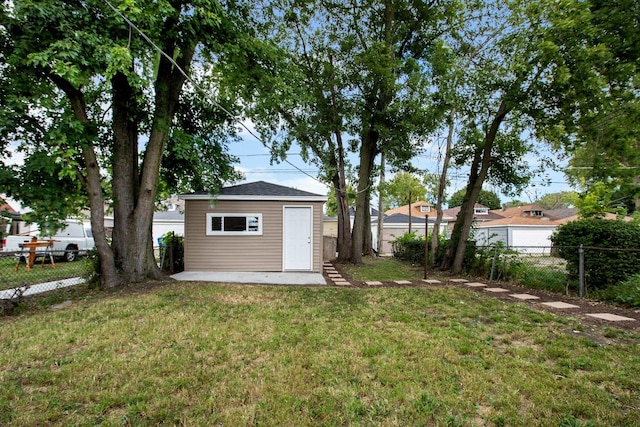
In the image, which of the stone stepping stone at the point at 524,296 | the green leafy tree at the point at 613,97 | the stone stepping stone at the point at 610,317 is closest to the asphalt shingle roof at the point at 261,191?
the stone stepping stone at the point at 524,296

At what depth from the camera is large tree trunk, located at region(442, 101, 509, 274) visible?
9.98m

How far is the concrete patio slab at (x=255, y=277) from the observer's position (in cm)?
817

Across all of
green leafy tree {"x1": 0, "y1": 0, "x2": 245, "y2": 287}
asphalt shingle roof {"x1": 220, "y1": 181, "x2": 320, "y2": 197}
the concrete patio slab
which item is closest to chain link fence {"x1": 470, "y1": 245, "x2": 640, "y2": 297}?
the concrete patio slab

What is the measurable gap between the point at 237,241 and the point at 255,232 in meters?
0.58

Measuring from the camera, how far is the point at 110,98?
7.75 m

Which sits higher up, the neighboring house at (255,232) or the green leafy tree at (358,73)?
the green leafy tree at (358,73)

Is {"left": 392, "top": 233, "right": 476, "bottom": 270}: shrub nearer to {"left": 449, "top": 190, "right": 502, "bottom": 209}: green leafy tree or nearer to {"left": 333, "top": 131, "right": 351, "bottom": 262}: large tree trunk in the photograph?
{"left": 333, "top": 131, "right": 351, "bottom": 262}: large tree trunk

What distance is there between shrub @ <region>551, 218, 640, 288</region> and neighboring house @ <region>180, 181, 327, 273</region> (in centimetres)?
589

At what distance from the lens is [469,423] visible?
2.25 m

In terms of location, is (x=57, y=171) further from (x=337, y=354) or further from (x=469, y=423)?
(x=469, y=423)

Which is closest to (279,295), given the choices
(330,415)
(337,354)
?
(337,354)

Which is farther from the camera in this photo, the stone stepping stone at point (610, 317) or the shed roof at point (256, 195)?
the shed roof at point (256, 195)

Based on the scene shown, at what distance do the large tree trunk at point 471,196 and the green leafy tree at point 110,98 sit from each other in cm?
715

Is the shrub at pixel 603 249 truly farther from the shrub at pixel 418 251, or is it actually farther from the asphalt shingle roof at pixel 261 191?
the asphalt shingle roof at pixel 261 191
